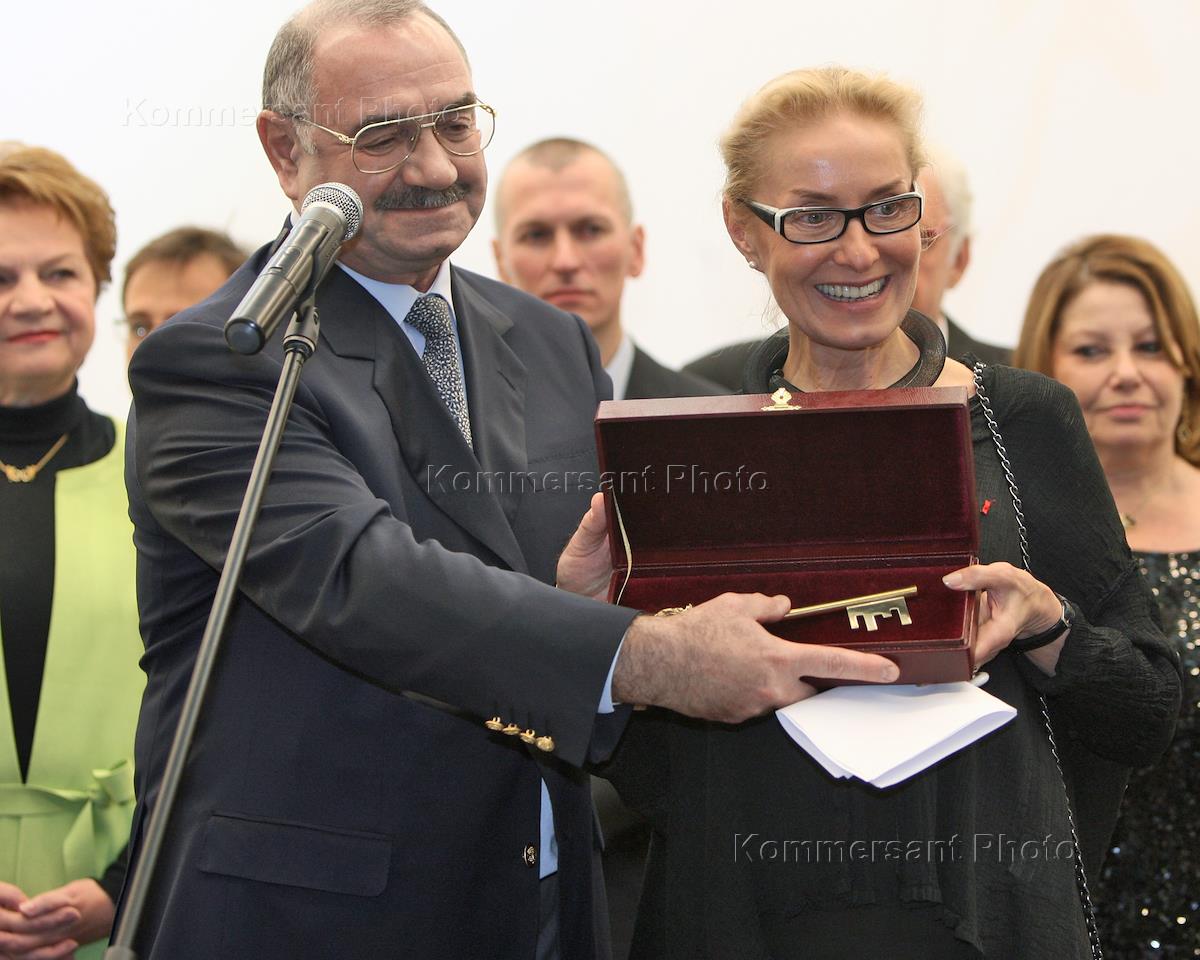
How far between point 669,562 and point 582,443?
378 mm

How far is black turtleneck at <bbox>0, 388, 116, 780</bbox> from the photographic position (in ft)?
9.34

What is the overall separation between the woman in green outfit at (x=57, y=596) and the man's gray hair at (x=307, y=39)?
104 cm

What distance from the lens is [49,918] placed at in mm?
2732

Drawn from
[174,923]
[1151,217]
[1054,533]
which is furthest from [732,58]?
[174,923]

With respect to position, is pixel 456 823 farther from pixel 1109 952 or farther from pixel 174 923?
pixel 1109 952

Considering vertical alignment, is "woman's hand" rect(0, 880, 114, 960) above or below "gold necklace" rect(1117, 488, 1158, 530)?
below

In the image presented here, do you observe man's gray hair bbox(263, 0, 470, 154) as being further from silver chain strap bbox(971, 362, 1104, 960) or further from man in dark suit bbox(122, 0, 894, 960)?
silver chain strap bbox(971, 362, 1104, 960)

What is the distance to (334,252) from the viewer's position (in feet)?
5.43

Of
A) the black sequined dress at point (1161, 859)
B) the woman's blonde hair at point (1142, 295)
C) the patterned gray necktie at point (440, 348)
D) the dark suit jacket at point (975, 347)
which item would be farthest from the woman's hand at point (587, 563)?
the dark suit jacket at point (975, 347)

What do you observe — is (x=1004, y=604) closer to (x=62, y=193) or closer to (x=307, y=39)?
(x=307, y=39)

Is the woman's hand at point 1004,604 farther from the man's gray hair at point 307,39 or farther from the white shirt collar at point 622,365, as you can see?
the white shirt collar at point 622,365

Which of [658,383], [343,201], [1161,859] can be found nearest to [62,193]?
[658,383]

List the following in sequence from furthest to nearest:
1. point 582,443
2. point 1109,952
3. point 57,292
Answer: point 57,292
point 1109,952
point 582,443

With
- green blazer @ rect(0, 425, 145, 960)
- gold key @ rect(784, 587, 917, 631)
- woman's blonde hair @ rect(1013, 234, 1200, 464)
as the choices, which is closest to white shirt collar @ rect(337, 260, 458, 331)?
gold key @ rect(784, 587, 917, 631)
